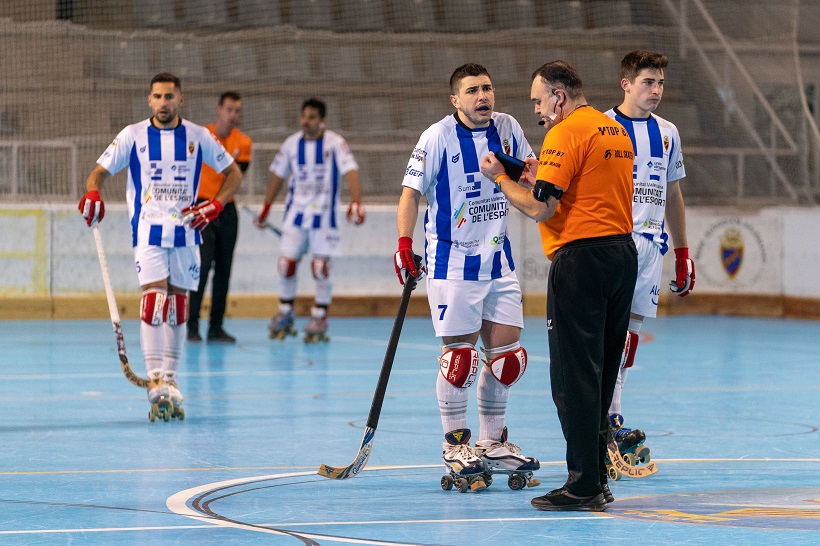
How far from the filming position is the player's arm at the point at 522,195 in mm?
5266

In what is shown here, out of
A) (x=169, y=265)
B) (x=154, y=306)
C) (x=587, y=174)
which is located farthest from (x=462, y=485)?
(x=169, y=265)

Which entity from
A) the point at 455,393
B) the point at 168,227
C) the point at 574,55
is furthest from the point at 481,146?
the point at 574,55

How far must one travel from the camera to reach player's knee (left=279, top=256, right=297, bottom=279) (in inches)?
512

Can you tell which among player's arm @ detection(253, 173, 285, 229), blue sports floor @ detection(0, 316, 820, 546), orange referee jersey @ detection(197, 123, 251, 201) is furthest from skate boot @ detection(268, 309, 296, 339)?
orange referee jersey @ detection(197, 123, 251, 201)

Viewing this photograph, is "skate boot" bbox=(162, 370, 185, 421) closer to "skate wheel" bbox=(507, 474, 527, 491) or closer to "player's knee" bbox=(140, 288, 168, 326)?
"player's knee" bbox=(140, 288, 168, 326)

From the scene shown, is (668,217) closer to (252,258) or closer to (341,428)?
(341,428)

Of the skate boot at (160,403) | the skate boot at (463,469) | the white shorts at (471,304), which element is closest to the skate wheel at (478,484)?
the skate boot at (463,469)

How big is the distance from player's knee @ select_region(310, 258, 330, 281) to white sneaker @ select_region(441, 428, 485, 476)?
694 cm

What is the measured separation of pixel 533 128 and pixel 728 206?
10.0ft

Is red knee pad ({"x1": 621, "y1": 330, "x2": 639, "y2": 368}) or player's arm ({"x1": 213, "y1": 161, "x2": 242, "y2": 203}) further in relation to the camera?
player's arm ({"x1": 213, "y1": 161, "x2": 242, "y2": 203})

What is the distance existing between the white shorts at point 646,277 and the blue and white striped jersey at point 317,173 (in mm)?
6421

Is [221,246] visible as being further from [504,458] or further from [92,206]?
[504,458]

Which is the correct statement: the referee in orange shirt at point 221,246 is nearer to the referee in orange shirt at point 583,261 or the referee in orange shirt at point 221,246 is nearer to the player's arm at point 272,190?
the player's arm at point 272,190

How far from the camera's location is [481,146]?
616 centimetres
